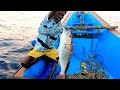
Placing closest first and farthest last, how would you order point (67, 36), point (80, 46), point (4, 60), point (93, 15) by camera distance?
point (67, 36) < point (80, 46) < point (4, 60) < point (93, 15)

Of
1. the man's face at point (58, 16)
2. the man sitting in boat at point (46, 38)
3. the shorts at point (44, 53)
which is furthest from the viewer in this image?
the shorts at point (44, 53)

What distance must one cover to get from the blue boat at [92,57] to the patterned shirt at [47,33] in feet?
1.01

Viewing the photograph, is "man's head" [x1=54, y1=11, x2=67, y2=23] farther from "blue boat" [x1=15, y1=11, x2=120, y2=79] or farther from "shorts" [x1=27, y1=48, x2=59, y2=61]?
"blue boat" [x1=15, y1=11, x2=120, y2=79]

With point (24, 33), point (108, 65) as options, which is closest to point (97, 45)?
point (108, 65)

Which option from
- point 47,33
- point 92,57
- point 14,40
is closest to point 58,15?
point 47,33

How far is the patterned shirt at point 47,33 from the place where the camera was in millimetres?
4031

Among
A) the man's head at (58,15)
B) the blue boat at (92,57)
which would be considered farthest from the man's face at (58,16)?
the blue boat at (92,57)

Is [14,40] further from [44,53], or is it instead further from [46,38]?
[46,38]

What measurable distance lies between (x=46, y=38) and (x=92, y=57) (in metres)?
2.61

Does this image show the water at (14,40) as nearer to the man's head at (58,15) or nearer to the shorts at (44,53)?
the shorts at (44,53)

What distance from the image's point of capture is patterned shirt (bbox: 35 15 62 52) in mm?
4031

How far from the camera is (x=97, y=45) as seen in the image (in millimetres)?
6582
